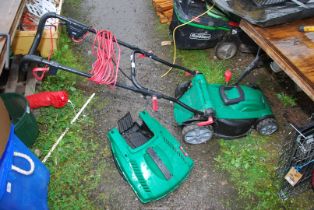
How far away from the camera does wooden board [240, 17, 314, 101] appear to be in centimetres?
268

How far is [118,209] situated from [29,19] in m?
2.59

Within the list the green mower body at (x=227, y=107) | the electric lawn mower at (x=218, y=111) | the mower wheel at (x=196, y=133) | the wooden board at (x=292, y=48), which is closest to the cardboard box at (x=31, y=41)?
the electric lawn mower at (x=218, y=111)

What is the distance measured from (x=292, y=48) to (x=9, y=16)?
2.67 m

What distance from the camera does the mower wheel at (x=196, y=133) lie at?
3.13 m

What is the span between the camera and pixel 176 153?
2.96m

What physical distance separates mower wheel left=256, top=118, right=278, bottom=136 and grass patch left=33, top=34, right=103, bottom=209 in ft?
5.32

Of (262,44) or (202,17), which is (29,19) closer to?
(202,17)

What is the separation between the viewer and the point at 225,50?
405 cm

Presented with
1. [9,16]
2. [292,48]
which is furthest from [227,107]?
[9,16]

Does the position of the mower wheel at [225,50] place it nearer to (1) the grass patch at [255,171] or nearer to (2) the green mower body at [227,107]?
(2) the green mower body at [227,107]

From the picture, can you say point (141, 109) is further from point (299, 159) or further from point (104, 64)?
point (299, 159)

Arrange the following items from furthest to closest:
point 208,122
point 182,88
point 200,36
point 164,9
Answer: point 164,9
point 200,36
point 182,88
point 208,122

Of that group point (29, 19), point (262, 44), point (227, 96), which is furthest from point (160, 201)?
point (29, 19)

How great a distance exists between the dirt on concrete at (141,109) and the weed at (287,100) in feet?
0.25
